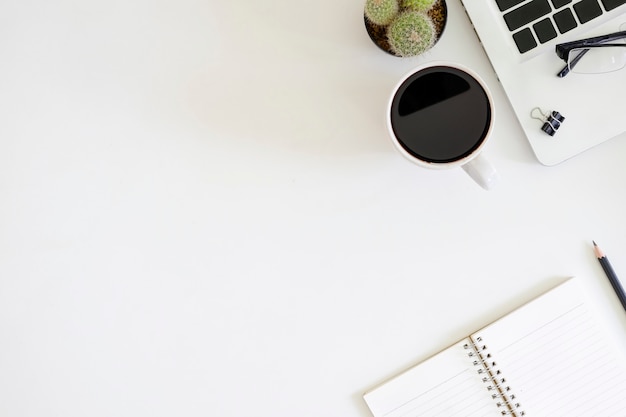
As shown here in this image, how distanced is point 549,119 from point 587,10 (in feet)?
0.46

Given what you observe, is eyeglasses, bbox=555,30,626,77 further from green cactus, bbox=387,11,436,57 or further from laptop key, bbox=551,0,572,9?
green cactus, bbox=387,11,436,57

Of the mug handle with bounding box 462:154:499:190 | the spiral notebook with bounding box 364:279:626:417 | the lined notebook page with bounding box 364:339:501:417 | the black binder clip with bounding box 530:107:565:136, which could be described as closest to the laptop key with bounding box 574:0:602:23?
the black binder clip with bounding box 530:107:565:136

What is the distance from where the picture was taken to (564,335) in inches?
32.7

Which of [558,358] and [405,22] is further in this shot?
[558,358]

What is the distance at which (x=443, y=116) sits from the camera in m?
0.74

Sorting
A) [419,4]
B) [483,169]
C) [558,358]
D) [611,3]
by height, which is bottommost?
[558,358]

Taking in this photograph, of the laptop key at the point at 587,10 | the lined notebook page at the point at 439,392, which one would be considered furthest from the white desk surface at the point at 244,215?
the laptop key at the point at 587,10

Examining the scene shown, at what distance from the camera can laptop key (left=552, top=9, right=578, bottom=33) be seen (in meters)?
0.76

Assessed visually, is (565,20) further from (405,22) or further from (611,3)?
(405,22)

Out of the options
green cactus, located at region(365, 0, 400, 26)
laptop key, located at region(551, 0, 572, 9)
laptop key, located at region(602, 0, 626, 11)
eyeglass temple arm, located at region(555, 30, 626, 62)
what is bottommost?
eyeglass temple arm, located at region(555, 30, 626, 62)

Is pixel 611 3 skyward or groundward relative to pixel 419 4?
groundward

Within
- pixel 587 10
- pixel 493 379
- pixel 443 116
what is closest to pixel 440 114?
pixel 443 116

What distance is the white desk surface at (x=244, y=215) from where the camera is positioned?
837 mm

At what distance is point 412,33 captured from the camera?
2.39ft
